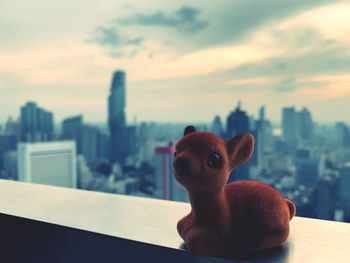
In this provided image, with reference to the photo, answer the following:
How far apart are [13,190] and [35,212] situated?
0.94ft

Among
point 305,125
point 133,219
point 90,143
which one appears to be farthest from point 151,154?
point 133,219

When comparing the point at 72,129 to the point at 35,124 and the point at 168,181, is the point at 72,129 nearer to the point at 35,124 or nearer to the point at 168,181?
the point at 35,124

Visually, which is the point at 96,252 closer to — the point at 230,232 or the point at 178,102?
the point at 230,232

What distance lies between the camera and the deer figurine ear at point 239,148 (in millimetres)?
495

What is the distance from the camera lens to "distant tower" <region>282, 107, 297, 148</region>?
10.3 ft

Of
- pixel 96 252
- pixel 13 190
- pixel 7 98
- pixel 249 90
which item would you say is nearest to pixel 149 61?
pixel 249 90

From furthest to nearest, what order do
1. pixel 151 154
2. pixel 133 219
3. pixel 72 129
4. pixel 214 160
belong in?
pixel 72 129
pixel 151 154
pixel 133 219
pixel 214 160

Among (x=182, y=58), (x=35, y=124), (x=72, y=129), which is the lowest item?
(x=72, y=129)

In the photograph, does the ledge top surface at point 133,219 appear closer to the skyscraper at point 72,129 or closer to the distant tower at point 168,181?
the distant tower at point 168,181

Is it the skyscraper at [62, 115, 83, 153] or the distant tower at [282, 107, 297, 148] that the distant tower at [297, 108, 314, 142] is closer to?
the distant tower at [282, 107, 297, 148]

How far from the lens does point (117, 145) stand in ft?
16.6

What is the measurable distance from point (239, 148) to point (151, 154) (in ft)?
12.5

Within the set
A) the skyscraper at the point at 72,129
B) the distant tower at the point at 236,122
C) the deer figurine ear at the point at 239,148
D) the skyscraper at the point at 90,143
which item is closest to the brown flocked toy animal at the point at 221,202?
the deer figurine ear at the point at 239,148

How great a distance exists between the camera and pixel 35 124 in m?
5.58
